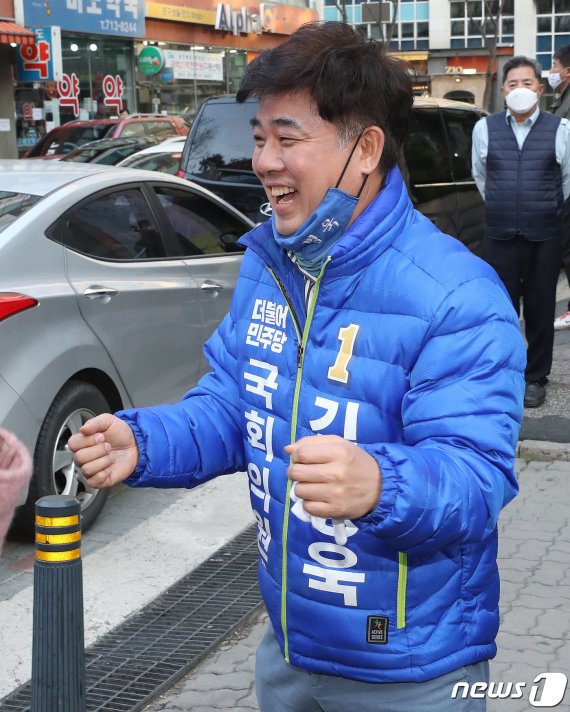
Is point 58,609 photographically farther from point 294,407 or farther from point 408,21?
point 408,21

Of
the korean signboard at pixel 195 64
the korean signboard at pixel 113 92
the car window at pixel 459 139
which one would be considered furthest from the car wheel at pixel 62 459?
the korean signboard at pixel 195 64

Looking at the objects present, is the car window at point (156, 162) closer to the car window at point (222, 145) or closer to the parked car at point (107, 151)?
the parked car at point (107, 151)

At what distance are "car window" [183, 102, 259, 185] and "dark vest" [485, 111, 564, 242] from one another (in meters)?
3.25

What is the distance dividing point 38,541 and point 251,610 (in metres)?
1.80

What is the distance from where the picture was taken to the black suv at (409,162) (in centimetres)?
974

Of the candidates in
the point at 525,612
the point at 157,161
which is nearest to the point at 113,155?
the point at 157,161

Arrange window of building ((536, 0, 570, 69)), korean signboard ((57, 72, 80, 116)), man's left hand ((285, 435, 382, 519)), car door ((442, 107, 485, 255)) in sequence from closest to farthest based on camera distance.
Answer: man's left hand ((285, 435, 382, 519)) → car door ((442, 107, 485, 255)) → korean signboard ((57, 72, 80, 116)) → window of building ((536, 0, 570, 69))

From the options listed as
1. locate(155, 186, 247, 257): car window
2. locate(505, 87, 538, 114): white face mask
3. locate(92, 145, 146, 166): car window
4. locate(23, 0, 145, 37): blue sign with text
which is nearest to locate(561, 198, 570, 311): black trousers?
locate(505, 87, 538, 114): white face mask

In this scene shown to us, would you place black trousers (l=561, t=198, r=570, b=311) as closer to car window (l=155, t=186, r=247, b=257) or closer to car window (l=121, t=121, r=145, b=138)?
car window (l=155, t=186, r=247, b=257)

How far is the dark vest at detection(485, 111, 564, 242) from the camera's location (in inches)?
264

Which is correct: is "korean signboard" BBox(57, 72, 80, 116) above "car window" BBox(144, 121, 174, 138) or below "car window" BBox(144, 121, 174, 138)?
above

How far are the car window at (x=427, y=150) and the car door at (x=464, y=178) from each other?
0.13m

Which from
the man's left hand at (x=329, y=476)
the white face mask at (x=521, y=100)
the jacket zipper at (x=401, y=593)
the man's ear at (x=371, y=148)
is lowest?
the jacket zipper at (x=401, y=593)

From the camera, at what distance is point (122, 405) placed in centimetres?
559
